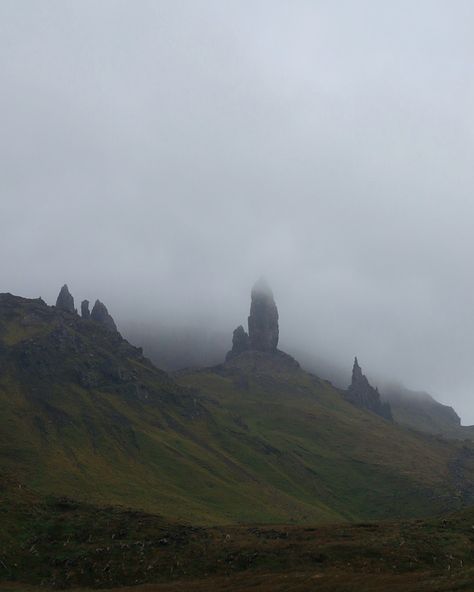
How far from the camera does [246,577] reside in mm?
60969

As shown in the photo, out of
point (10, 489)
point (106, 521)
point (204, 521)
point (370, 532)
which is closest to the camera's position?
point (370, 532)

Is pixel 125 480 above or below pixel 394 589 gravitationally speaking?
below

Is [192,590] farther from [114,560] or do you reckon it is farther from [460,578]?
[460,578]

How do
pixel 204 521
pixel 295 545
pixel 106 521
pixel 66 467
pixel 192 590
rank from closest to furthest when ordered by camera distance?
pixel 192 590 → pixel 295 545 → pixel 106 521 → pixel 204 521 → pixel 66 467

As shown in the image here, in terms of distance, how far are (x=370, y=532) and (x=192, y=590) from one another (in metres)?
27.5

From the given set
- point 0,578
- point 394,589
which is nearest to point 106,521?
point 0,578

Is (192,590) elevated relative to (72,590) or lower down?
elevated

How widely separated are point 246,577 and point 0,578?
27.8m

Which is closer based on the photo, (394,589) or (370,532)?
(394,589)

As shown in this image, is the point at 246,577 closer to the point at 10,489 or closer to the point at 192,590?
the point at 192,590

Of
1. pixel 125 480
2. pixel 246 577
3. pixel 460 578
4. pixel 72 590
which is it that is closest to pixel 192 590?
pixel 246 577

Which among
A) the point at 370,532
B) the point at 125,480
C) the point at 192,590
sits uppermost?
the point at 370,532

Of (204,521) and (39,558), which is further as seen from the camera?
(204,521)

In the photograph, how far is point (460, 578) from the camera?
47969 mm
